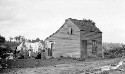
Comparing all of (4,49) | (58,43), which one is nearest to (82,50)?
(58,43)

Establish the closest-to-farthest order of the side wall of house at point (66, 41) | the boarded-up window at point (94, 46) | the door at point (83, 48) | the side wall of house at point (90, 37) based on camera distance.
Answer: the door at point (83, 48), the side wall of house at point (66, 41), the side wall of house at point (90, 37), the boarded-up window at point (94, 46)

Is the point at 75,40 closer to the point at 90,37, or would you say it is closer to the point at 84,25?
the point at 90,37

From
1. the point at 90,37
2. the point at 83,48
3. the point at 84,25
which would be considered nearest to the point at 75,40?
the point at 83,48

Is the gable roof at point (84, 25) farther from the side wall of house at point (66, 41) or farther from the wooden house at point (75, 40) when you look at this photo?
the side wall of house at point (66, 41)

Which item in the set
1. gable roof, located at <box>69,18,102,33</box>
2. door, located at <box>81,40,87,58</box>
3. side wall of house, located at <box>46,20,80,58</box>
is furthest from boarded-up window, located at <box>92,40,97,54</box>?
side wall of house, located at <box>46,20,80,58</box>

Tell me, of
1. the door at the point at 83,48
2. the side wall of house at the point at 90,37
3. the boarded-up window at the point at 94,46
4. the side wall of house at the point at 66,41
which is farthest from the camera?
the boarded-up window at the point at 94,46

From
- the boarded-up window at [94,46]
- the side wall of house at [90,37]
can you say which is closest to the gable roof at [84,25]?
the side wall of house at [90,37]

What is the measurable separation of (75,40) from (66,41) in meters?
2.42

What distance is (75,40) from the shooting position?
139ft

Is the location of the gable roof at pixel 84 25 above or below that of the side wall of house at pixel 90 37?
above

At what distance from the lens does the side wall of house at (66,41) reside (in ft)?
138

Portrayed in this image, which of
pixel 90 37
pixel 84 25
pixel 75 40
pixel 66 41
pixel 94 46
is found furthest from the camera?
pixel 94 46

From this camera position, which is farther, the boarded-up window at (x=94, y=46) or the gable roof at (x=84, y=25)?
the boarded-up window at (x=94, y=46)

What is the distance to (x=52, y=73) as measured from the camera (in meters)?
19.2
